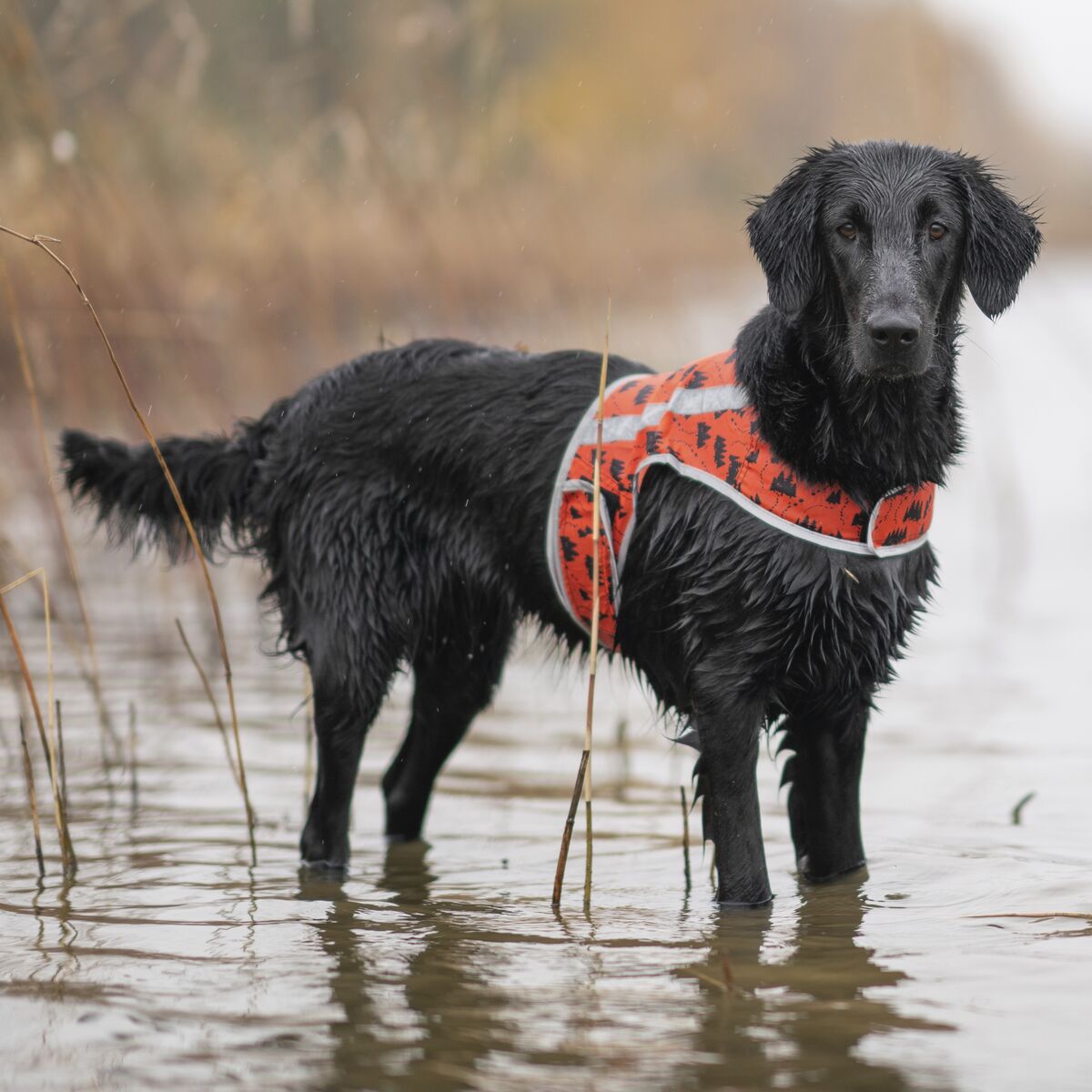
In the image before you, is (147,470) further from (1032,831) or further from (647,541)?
(1032,831)

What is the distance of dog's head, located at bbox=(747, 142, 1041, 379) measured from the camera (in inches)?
123

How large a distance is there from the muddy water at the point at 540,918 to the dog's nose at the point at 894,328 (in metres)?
0.70

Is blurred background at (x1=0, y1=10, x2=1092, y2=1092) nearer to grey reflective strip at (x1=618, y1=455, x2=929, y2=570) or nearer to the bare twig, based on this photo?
the bare twig

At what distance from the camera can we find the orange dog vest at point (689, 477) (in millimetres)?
3268

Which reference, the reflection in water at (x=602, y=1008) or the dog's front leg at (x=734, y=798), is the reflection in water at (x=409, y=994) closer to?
the reflection in water at (x=602, y=1008)

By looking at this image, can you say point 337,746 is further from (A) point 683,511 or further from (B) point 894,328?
(B) point 894,328

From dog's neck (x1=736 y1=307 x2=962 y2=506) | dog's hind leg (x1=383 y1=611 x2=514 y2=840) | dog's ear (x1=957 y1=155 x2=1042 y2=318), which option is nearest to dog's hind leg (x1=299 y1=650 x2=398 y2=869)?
dog's hind leg (x1=383 y1=611 x2=514 y2=840)

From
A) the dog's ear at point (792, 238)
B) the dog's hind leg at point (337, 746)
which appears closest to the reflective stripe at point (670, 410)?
the dog's ear at point (792, 238)

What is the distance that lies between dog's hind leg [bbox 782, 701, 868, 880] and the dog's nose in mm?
928

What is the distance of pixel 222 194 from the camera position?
23.7 ft

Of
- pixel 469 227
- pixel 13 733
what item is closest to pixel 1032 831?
pixel 13 733

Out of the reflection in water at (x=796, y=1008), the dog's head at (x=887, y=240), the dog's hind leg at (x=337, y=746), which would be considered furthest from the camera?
the dog's hind leg at (x=337, y=746)

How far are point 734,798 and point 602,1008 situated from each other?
85cm

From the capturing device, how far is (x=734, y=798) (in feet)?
10.9
